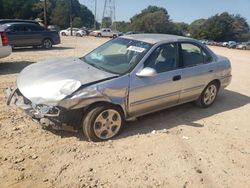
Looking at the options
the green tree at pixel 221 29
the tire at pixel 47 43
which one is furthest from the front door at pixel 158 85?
the green tree at pixel 221 29

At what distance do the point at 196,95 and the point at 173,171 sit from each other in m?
2.49

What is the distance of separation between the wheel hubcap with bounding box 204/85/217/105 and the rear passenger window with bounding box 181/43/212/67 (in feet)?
2.05

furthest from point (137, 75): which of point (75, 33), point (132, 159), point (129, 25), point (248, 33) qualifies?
point (248, 33)

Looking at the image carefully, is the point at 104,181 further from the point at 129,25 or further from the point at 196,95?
the point at 129,25

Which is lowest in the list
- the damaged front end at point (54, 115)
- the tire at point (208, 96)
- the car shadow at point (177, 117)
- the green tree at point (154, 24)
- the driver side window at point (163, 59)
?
the green tree at point (154, 24)

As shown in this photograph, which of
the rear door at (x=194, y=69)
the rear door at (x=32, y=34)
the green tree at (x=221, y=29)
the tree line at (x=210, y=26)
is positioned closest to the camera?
the rear door at (x=194, y=69)

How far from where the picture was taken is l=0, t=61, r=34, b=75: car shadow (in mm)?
8997

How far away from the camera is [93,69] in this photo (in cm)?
492

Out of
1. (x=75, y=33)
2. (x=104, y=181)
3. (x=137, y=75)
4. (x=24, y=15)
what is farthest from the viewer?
(x=24, y=15)

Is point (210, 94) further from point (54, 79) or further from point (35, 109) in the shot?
point (35, 109)

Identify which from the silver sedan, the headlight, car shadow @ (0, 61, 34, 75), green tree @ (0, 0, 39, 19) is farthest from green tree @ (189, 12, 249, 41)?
the headlight

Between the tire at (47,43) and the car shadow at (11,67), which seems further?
the tire at (47,43)

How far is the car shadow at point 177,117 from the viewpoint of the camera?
17.1 feet

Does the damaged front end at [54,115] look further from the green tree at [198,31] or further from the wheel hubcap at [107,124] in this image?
the green tree at [198,31]
